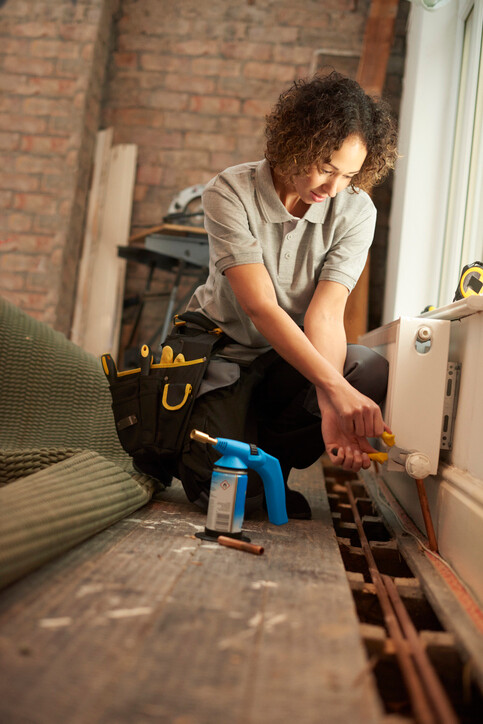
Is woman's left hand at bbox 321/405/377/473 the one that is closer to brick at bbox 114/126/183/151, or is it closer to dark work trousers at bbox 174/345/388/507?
dark work trousers at bbox 174/345/388/507

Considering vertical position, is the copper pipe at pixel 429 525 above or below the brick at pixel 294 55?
below

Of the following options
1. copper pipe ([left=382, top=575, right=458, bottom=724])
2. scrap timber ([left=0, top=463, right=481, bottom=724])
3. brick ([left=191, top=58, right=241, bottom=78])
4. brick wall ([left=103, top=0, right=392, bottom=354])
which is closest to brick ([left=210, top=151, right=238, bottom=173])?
brick wall ([left=103, top=0, right=392, bottom=354])

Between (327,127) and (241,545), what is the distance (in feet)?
3.16

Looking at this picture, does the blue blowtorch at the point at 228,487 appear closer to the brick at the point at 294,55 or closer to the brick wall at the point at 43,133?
the brick wall at the point at 43,133

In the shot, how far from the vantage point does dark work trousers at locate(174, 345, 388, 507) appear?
5.22 feet

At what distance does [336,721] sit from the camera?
627mm

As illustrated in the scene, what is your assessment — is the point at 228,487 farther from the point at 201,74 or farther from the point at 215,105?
the point at 201,74

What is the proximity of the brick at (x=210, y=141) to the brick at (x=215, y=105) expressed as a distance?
14cm

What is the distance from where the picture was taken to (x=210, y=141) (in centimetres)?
379

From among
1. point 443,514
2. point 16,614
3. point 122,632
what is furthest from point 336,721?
point 443,514

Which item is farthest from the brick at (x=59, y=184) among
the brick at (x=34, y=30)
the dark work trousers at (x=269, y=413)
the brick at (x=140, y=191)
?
the dark work trousers at (x=269, y=413)

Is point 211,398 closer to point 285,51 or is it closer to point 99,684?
point 99,684

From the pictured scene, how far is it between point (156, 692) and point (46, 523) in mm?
446

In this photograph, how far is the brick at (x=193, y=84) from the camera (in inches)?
150
